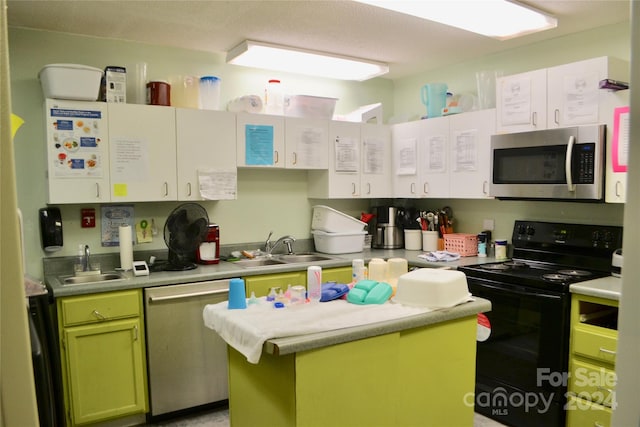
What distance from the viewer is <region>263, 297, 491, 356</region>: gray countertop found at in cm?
164

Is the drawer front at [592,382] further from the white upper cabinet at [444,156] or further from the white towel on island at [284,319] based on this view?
the white upper cabinet at [444,156]

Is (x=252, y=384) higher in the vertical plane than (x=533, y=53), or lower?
lower

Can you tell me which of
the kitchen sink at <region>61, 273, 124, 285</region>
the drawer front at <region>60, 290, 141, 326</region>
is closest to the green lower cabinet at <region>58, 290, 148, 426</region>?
the drawer front at <region>60, 290, 141, 326</region>

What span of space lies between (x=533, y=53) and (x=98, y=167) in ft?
10.6

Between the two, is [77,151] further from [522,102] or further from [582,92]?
[582,92]

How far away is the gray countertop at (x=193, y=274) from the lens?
2.77 metres

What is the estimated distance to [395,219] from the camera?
4.39 m

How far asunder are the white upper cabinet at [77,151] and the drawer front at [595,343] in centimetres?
295

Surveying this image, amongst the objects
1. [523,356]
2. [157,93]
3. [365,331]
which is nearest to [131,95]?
[157,93]

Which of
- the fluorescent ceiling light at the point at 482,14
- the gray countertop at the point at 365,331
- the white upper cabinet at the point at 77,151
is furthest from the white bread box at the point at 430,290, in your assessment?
the white upper cabinet at the point at 77,151

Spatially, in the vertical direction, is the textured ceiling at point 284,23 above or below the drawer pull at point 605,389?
above

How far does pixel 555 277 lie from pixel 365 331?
1636 mm

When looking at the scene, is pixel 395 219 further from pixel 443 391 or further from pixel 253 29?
pixel 443 391

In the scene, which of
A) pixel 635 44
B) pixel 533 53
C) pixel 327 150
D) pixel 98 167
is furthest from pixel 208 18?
pixel 635 44
